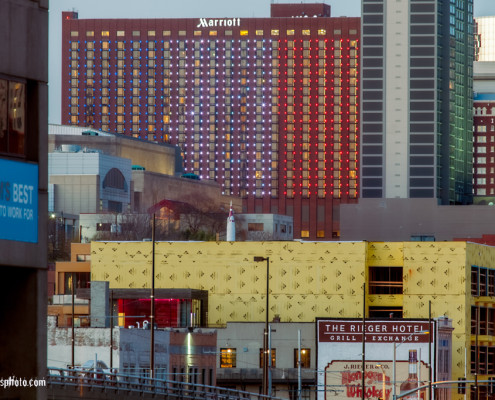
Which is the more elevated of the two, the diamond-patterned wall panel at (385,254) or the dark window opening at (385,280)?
the diamond-patterned wall panel at (385,254)

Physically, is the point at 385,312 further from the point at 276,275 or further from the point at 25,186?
the point at 25,186

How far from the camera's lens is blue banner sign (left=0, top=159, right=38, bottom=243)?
3003 cm

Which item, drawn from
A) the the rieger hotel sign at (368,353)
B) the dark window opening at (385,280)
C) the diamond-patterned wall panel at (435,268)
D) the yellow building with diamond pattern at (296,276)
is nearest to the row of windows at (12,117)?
the the rieger hotel sign at (368,353)

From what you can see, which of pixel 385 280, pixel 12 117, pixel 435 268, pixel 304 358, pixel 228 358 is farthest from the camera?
pixel 385 280

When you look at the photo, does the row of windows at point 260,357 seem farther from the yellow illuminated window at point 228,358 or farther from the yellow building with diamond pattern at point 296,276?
the yellow building with diamond pattern at point 296,276

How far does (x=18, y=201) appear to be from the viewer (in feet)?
100

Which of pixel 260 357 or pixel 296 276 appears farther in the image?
pixel 296 276

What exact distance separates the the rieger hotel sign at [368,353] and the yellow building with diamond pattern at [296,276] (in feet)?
46.1

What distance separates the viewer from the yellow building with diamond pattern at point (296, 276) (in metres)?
129

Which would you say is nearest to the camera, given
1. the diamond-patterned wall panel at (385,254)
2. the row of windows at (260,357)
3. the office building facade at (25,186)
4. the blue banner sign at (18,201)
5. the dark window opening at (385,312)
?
the blue banner sign at (18,201)

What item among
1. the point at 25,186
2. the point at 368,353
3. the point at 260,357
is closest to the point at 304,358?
the point at 260,357

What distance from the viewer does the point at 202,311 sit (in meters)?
Result: 126

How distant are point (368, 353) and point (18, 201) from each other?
84835 mm

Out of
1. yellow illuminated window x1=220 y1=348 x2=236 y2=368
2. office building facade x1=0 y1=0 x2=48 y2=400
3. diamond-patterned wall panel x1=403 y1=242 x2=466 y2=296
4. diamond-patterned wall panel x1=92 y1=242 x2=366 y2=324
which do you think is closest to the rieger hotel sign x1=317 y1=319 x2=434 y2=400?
yellow illuminated window x1=220 y1=348 x2=236 y2=368
